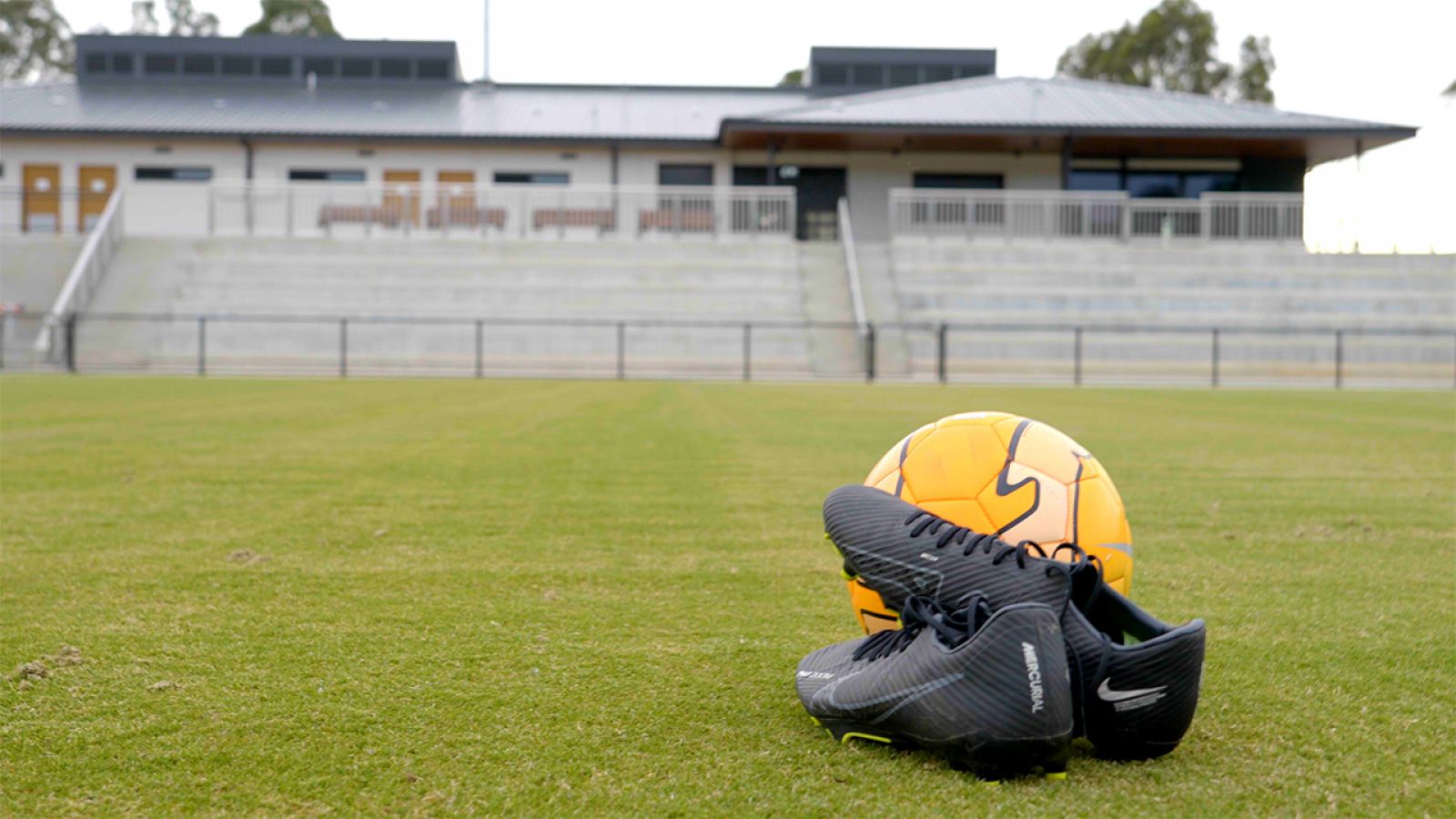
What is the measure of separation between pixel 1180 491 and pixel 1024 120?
1168 inches

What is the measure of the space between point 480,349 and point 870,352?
7881mm

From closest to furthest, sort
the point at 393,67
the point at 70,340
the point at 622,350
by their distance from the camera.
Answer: the point at 70,340 < the point at 622,350 < the point at 393,67

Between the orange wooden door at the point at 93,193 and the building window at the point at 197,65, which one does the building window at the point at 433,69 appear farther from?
the orange wooden door at the point at 93,193

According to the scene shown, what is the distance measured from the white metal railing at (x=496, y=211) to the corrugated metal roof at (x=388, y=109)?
5.17m

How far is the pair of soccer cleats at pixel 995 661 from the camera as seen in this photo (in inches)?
89.0

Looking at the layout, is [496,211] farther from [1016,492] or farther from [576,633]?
[1016,492]

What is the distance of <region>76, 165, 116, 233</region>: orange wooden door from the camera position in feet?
116

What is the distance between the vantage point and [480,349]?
2419 centimetres

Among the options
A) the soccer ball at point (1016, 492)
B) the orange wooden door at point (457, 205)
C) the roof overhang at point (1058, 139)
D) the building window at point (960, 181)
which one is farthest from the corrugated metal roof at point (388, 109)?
the soccer ball at point (1016, 492)

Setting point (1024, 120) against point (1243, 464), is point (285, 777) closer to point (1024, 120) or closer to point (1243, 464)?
point (1243, 464)

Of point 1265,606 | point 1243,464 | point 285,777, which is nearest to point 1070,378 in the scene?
point 1243,464

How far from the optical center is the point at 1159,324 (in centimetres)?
2725

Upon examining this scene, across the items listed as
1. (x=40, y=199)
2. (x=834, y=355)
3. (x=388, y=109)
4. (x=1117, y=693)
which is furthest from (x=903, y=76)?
(x=1117, y=693)

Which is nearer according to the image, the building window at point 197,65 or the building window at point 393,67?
the building window at point 197,65
